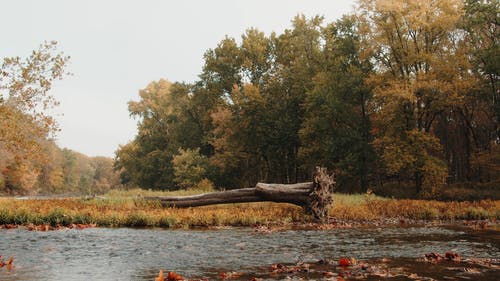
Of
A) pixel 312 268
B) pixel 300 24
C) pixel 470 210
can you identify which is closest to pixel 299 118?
pixel 300 24

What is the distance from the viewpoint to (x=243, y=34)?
5950 cm

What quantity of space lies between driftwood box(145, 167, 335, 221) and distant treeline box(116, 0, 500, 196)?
1906 centimetres

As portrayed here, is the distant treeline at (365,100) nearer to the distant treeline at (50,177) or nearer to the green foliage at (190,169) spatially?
the green foliage at (190,169)

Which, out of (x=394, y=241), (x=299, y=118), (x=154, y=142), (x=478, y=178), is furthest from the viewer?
(x=154, y=142)

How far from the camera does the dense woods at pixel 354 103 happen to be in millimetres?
36875

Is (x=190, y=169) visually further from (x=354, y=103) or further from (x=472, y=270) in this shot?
(x=472, y=270)

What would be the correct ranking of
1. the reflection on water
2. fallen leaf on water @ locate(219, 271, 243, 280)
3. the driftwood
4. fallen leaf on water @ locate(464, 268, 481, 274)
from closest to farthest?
1. fallen leaf on water @ locate(219, 271, 243, 280)
2. fallen leaf on water @ locate(464, 268, 481, 274)
3. the reflection on water
4. the driftwood

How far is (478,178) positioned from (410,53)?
15.7 m

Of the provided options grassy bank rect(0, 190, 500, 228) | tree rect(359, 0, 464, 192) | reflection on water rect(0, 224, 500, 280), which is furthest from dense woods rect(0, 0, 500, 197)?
reflection on water rect(0, 224, 500, 280)

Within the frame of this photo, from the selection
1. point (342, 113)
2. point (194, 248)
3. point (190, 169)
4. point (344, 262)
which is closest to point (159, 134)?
point (190, 169)

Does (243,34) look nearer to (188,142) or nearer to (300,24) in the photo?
(300,24)

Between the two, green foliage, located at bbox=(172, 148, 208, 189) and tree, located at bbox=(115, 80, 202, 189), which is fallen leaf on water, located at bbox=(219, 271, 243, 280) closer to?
green foliage, located at bbox=(172, 148, 208, 189)

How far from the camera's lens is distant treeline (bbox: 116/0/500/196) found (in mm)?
37812

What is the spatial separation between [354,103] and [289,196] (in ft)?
88.3
